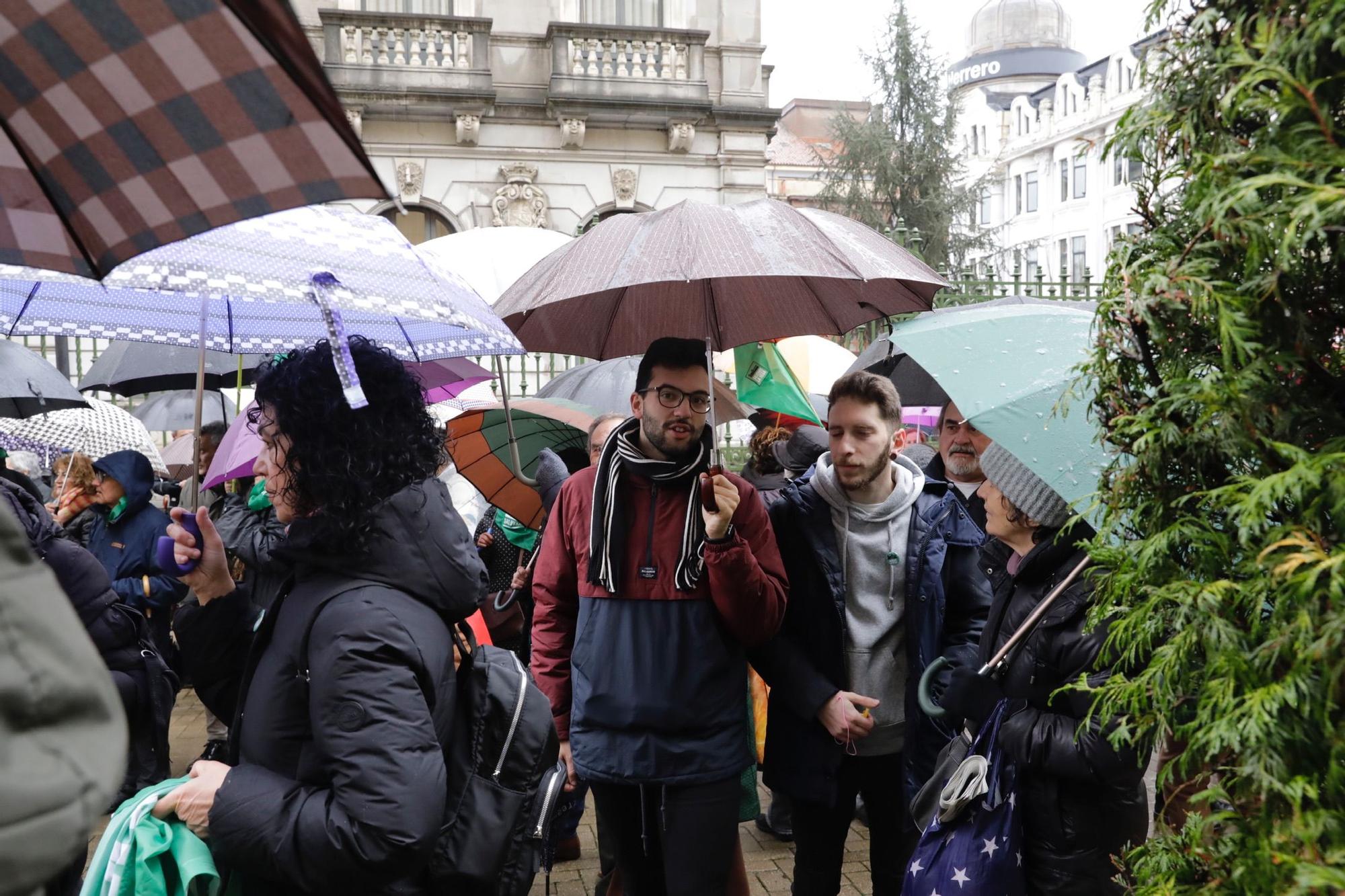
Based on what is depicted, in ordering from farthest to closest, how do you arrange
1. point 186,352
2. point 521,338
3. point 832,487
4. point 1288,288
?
point 186,352, point 521,338, point 832,487, point 1288,288

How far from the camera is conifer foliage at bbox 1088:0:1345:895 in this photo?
1.38 metres

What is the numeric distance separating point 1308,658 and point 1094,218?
57517 millimetres

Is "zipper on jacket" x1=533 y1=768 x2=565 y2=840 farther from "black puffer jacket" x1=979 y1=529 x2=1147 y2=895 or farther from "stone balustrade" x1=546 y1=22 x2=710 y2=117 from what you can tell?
"stone balustrade" x1=546 y1=22 x2=710 y2=117

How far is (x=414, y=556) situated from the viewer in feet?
7.39

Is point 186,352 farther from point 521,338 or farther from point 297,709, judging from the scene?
point 297,709

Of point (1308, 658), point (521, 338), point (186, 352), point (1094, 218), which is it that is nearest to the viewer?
point (1308, 658)

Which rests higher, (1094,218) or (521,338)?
(1094,218)

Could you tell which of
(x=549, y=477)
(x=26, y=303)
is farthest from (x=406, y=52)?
(x=26, y=303)

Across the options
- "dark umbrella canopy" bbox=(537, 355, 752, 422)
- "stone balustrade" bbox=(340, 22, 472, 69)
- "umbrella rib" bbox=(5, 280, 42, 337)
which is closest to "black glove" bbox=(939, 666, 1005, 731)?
"umbrella rib" bbox=(5, 280, 42, 337)

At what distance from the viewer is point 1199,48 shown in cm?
167

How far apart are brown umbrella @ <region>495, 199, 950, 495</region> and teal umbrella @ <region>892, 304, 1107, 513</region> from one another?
285 millimetres

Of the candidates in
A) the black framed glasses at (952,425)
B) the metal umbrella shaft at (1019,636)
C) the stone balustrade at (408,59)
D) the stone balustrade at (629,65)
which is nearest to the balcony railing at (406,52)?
the stone balustrade at (408,59)

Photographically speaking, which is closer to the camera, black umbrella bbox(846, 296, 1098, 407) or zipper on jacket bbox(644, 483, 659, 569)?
zipper on jacket bbox(644, 483, 659, 569)

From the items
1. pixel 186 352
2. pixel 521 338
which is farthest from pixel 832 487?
pixel 186 352
